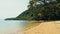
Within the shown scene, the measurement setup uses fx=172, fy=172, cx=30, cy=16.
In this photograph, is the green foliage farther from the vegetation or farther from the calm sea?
the calm sea

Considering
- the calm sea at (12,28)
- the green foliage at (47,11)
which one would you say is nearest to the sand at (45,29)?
the calm sea at (12,28)

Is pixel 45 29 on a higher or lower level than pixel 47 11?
lower

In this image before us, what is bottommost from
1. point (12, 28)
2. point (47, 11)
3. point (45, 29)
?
point (12, 28)

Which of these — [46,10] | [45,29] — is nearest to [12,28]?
[45,29]

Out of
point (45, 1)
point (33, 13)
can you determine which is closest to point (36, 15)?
point (33, 13)

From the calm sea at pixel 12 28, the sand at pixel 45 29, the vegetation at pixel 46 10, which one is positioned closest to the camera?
the sand at pixel 45 29

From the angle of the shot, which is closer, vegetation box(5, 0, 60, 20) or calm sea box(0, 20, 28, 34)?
calm sea box(0, 20, 28, 34)

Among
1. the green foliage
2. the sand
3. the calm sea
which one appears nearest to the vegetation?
the green foliage

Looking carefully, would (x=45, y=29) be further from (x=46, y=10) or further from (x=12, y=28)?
(x=46, y=10)

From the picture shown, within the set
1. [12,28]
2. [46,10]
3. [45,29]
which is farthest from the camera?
[46,10]

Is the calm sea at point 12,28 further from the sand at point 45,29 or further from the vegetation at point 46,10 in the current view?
the vegetation at point 46,10

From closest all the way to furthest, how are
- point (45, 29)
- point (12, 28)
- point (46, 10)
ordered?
point (45, 29) < point (12, 28) < point (46, 10)

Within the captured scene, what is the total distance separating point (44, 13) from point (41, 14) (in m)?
0.24

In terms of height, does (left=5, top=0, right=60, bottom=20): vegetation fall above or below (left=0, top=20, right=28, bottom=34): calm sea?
above
